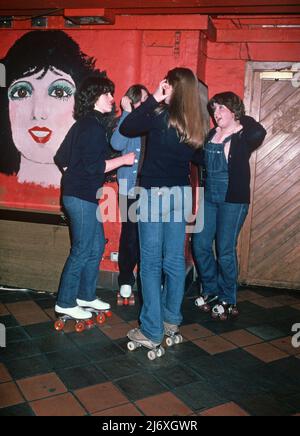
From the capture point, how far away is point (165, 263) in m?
3.06

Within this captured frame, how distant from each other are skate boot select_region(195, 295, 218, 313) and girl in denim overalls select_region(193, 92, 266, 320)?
0.32 ft

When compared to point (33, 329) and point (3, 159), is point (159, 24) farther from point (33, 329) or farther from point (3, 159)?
point (33, 329)

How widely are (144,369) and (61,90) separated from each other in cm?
324

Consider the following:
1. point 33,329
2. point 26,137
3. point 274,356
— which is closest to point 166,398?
point 274,356

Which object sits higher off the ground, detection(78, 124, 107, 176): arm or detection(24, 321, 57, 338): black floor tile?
detection(78, 124, 107, 176): arm

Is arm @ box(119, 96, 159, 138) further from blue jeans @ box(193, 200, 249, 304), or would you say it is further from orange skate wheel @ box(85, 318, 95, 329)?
orange skate wheel @ box(85, 318, 95, 329)

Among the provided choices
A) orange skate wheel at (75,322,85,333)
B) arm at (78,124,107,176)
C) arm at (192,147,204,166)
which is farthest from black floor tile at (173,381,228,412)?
arm at (192,147,204,166)

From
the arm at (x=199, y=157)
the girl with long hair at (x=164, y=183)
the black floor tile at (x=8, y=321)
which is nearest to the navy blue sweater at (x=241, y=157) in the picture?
the arm at (x=199, y=157)

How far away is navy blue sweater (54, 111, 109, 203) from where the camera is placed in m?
3.17

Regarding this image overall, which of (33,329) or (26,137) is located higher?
(26,137)

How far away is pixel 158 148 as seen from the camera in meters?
2.84

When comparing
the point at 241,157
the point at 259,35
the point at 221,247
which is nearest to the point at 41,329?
the point at 221,247

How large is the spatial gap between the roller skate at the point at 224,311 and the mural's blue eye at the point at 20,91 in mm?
3205
